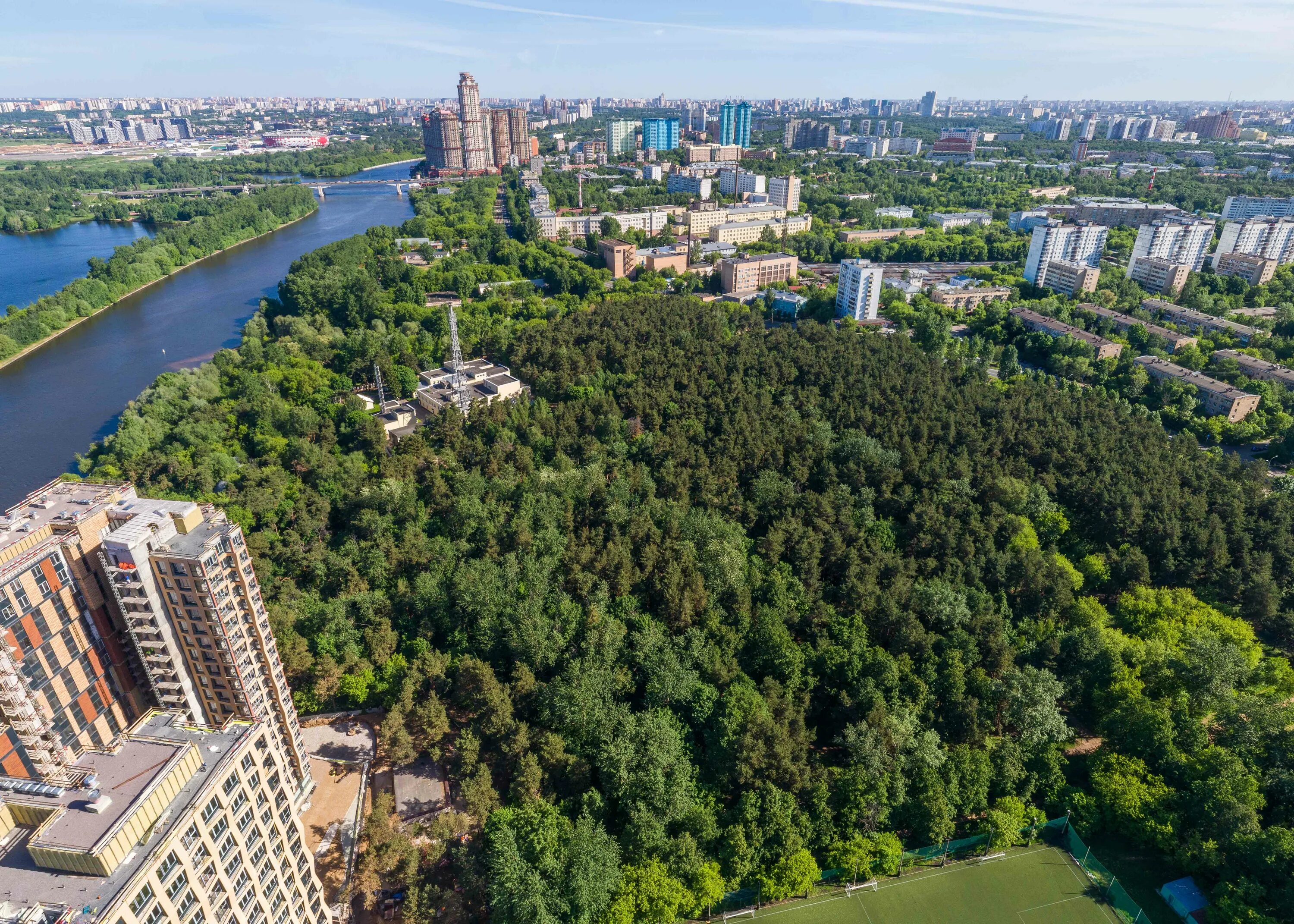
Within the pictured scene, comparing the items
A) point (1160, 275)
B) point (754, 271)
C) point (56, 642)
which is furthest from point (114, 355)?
point (1160, 275)

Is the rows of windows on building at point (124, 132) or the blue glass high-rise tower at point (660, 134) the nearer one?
the blue glass high-rise tower at point (660, 134)

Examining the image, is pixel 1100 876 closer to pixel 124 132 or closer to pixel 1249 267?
pixel 1249 267

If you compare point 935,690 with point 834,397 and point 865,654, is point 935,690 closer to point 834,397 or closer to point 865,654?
point 865,654

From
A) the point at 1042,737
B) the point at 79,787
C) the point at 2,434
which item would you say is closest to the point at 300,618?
the point at 79,787

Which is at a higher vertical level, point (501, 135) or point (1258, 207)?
point (501, 135)

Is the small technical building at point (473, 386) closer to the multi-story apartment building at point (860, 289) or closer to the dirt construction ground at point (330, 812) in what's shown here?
the dirt construction ground at point (330, 812)

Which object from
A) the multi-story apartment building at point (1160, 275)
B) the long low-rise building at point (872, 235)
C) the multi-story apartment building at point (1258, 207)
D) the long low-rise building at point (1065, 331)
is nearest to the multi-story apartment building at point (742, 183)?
the long low-rise building at point (872, 235)

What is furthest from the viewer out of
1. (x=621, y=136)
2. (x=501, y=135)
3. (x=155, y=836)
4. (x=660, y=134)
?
(x=621, y=136)
